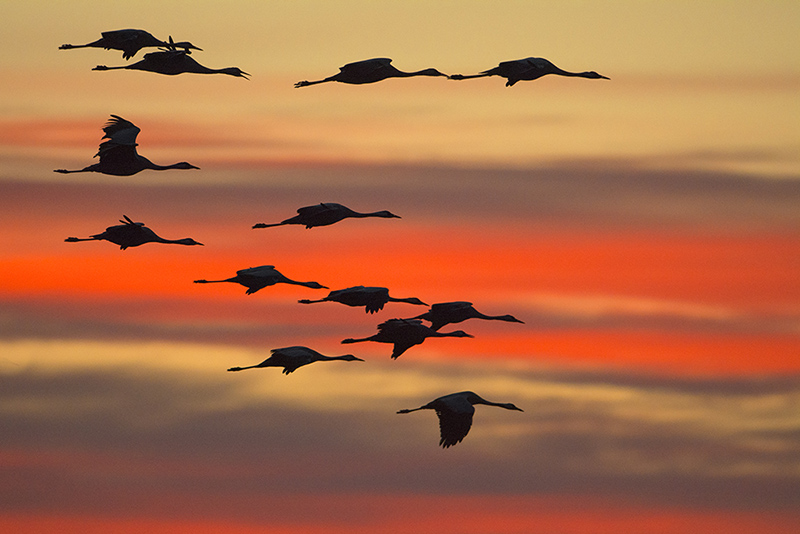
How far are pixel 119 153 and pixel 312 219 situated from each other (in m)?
9.63

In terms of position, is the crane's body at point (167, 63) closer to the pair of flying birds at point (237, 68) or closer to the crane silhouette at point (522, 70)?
the pair of flying birds at point (237, 68)

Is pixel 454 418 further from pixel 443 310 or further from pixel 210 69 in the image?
pixel 210 69

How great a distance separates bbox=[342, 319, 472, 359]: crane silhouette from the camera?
297 ft

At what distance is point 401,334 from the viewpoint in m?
91.0

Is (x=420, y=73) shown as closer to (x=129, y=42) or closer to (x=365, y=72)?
(x=365, y=72)

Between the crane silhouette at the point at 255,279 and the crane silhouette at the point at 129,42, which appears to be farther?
the crane silhouette at the point at 255,279

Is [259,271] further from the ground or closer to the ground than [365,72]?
closer to the ground

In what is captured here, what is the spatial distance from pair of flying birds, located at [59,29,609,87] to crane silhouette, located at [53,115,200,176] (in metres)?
2.67

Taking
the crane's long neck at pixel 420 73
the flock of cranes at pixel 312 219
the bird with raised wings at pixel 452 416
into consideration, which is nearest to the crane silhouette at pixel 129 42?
the flock of cranes at pixel 312 219

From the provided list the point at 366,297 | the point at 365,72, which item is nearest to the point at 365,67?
the point at 365,72

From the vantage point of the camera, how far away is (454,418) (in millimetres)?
86875

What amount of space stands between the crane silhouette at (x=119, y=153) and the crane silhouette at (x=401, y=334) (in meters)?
13.2

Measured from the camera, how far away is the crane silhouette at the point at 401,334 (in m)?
90.6

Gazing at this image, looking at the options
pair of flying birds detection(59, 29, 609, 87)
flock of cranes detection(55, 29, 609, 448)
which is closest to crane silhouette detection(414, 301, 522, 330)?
flock of cranes detection(55, 29, 609, 448)
